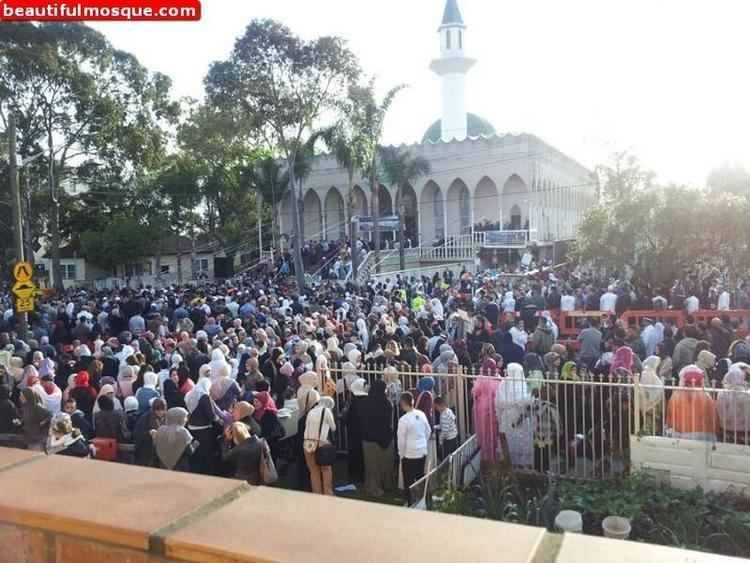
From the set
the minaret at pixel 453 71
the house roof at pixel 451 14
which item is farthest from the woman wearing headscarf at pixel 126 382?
the house roof at pixel 451 14

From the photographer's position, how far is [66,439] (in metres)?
6.48

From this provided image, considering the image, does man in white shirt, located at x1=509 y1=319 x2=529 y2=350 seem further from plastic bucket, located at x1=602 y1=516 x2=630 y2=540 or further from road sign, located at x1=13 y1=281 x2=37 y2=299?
road sign, located at x1=13 y1=281 x2=37 y2=299

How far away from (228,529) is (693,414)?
618 centimetres

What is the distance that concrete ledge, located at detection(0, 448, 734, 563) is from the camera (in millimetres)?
1261

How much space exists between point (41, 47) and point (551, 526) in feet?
97.2

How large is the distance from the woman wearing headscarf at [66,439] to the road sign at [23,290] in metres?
5.98

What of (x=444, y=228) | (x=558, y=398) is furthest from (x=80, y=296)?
(x=444, y=228)

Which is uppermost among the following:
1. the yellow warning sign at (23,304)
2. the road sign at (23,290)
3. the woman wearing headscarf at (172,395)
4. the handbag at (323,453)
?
the road sign at (23,290)


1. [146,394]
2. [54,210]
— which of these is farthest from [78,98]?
[146,394]

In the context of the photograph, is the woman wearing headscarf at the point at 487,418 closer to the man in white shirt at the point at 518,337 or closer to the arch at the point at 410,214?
the man in white shirt at the point at 518,337

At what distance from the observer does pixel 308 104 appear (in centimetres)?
2652

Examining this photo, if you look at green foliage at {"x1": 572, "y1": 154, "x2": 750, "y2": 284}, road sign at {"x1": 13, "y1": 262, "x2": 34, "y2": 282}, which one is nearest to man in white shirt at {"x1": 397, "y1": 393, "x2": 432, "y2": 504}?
road sign at {"x1": 13, "y1": 262, "x2": 34, "y2": 282}

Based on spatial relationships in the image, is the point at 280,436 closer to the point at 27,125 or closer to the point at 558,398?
the point at 558,398

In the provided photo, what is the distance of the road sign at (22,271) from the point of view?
38.5ft
